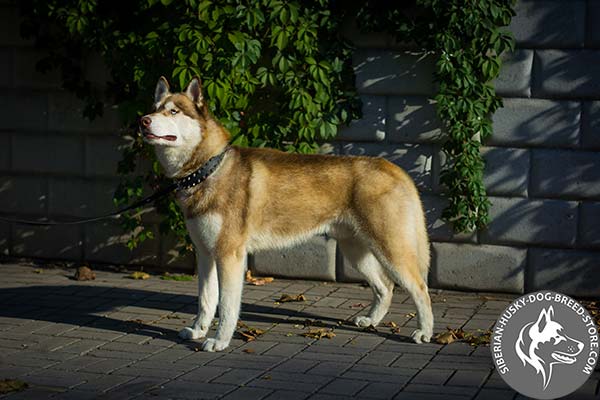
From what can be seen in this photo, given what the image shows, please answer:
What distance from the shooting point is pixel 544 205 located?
798 cm

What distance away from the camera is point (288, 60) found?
322 inches

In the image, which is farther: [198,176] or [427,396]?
[198,176]

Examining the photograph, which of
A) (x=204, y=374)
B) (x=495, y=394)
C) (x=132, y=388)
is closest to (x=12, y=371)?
(x=132, y=388)

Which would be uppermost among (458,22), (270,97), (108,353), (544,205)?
(458,22)

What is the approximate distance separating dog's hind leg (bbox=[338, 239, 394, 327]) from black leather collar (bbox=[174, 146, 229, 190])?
3.84ft

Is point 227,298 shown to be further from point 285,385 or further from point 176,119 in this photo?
point 176,119

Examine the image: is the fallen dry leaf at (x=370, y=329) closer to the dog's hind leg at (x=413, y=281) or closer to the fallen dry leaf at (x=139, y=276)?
the dog's hind leg at (x=413, y=281)

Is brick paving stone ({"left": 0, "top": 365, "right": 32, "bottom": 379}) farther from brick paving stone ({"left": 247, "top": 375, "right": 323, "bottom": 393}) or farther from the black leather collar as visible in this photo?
the black leather collar

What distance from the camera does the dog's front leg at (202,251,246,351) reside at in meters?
6.37

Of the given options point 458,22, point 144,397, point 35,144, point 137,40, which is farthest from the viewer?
point 35,144

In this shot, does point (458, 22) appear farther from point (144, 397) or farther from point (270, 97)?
point (144, 397)

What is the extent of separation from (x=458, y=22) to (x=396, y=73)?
0.70 metres

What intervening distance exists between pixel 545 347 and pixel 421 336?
44.7 inches

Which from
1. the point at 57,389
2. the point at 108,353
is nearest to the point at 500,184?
the point at 108,353
